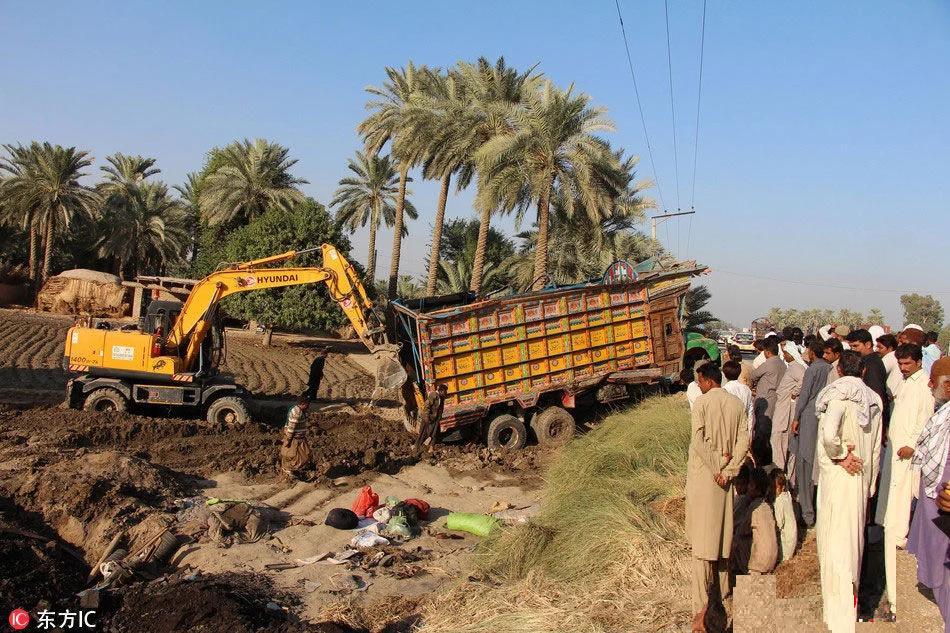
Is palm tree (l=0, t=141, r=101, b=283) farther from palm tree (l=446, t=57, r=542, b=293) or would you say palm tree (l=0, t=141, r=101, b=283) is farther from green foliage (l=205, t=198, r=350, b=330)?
palm tree (l=446, t=57, r=542, b=293)

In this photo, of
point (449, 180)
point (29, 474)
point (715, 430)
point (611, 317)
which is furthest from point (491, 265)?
point (715, 430)

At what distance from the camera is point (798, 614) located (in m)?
5.31

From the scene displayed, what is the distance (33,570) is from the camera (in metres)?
6.94

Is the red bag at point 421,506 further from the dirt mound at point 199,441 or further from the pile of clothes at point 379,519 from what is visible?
the dirt mound at point 199,441

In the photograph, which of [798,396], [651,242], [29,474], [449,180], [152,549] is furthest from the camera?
[651,242]

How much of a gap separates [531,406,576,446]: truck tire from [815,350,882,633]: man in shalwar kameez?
841 cm

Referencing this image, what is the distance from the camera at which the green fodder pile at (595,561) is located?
5680mm

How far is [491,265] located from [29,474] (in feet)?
86.5

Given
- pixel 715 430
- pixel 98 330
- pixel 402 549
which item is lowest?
pixel 402 549

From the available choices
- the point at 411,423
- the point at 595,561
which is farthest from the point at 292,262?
the point at 595,561

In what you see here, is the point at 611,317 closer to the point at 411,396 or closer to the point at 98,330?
the point at 411,396

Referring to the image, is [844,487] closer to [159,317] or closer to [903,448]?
[903,448]

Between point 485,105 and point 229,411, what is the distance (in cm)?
1437

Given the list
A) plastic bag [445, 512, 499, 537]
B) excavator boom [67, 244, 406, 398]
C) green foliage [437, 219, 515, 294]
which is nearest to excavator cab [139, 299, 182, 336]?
excavator boom [67, 244, 406, 398]
